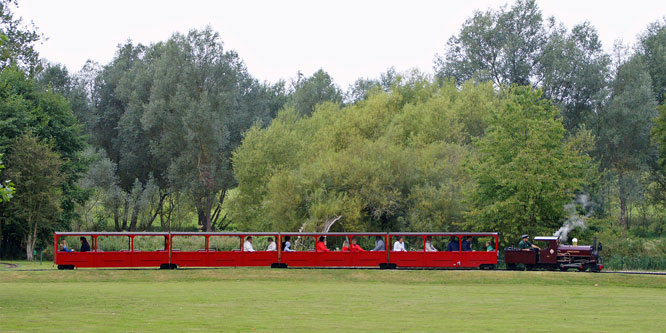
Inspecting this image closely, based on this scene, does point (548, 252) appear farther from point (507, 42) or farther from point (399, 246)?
point (507, 42)

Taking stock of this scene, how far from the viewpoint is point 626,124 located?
7894 centimetres

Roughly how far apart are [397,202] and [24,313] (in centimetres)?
3913

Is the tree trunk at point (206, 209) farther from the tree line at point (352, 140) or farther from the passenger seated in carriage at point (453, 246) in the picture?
the passenger seated in carriage at point (453, 246)

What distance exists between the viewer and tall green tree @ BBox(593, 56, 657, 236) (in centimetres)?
7788

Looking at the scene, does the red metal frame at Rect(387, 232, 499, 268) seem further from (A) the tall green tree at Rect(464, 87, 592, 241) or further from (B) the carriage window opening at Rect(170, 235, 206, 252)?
(B) the carriage window opening at Rect(170, 235, 206, 252)

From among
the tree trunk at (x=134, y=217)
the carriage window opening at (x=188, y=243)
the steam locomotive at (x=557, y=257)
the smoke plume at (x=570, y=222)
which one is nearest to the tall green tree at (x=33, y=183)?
the carriage window opening at (x=188, y=243)

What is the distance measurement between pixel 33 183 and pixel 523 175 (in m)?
36.1

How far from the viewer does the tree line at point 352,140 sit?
54.0m

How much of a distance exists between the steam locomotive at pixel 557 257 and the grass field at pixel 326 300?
8.65ft

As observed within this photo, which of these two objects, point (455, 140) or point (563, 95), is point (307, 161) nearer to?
point (455, 140)

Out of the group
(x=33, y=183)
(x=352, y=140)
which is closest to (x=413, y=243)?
(x=352, y=140)

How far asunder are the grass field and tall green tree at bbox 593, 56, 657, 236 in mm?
44047

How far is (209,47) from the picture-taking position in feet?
269

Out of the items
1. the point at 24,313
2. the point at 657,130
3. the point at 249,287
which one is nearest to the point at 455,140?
the point at 657,130
